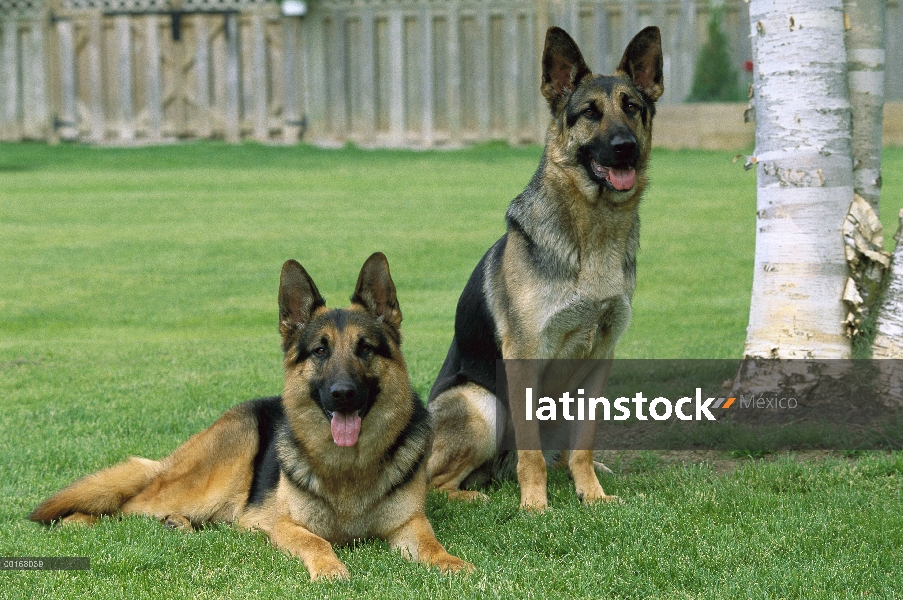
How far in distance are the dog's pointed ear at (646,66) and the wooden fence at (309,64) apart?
1267 centimetres

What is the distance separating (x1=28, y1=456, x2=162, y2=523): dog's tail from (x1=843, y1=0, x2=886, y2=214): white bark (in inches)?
173

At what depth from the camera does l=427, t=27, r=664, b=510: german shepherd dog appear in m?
5.20

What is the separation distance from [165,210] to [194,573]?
10219mm

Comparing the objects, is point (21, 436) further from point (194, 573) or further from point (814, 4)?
point (814, 4)

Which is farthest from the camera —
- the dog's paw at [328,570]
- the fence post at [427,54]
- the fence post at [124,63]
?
the fence post at [124,63]

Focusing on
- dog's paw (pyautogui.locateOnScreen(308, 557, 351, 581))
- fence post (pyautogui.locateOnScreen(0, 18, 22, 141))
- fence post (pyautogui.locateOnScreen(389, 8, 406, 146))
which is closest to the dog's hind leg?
dog's paw (pyautogui.locateOnScreen(308, 557, 351, 581))

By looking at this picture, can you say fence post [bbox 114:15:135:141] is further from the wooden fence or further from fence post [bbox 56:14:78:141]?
fence post [bbox 56:14:78:141]

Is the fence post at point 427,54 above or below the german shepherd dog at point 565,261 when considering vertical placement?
above

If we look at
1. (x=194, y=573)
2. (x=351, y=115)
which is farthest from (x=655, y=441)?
(x=351, y=115)

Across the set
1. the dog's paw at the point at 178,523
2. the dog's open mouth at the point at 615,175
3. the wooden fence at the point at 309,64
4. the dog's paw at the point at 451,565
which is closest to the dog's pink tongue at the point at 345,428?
the dog's paw at the point at 451,565

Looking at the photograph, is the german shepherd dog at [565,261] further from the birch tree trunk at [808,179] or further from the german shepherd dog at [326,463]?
the birch tree trunk at [808,179]

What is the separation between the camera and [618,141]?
5.07 metres

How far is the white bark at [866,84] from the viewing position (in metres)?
6.46

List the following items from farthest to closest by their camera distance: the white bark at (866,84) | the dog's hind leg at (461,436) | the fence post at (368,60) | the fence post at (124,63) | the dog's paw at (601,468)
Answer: the fence post at (124,63) < the fence post at (368,60) < the white bark at (866,84) < the dog's paw at (601,468) < the dog's hind leg at (461,436)
